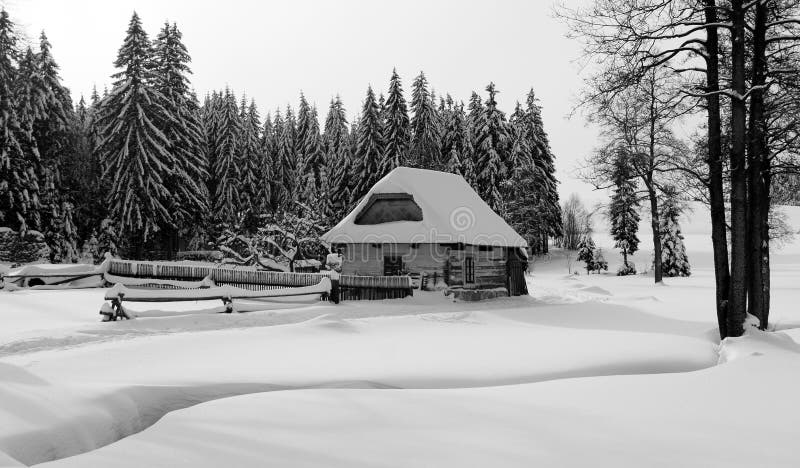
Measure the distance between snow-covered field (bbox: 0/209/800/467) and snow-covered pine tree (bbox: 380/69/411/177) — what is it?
31.2 metres

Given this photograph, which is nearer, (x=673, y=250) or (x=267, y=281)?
(x=267, y=281)

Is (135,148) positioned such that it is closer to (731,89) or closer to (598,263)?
(731,89)

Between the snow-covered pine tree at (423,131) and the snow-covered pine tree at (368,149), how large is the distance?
3.29 m

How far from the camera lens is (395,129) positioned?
43.7 m

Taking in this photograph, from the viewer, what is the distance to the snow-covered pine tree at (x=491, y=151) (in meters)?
46.3

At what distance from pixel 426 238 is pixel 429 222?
3.02 feet

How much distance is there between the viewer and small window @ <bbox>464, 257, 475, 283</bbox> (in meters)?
22.1

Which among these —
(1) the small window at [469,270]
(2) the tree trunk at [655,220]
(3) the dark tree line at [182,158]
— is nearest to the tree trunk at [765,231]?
(1) the small window at [469,270]

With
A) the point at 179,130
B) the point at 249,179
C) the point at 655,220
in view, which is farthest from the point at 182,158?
the point at 655,220

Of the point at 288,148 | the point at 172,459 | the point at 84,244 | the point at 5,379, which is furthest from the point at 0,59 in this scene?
the point at 288,148

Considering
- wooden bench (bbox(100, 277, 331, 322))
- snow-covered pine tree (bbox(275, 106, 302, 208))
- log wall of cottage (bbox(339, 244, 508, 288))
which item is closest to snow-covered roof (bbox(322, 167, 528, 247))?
log wall of cottage (bbox(339, 244, 508, 288))

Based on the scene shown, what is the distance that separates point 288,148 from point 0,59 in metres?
40.8

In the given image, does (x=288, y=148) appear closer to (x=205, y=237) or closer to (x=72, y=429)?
(x=205, y=237)

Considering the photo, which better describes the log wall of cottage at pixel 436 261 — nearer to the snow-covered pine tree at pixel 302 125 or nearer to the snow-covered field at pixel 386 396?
the snow-covered field at pixel 386 396
